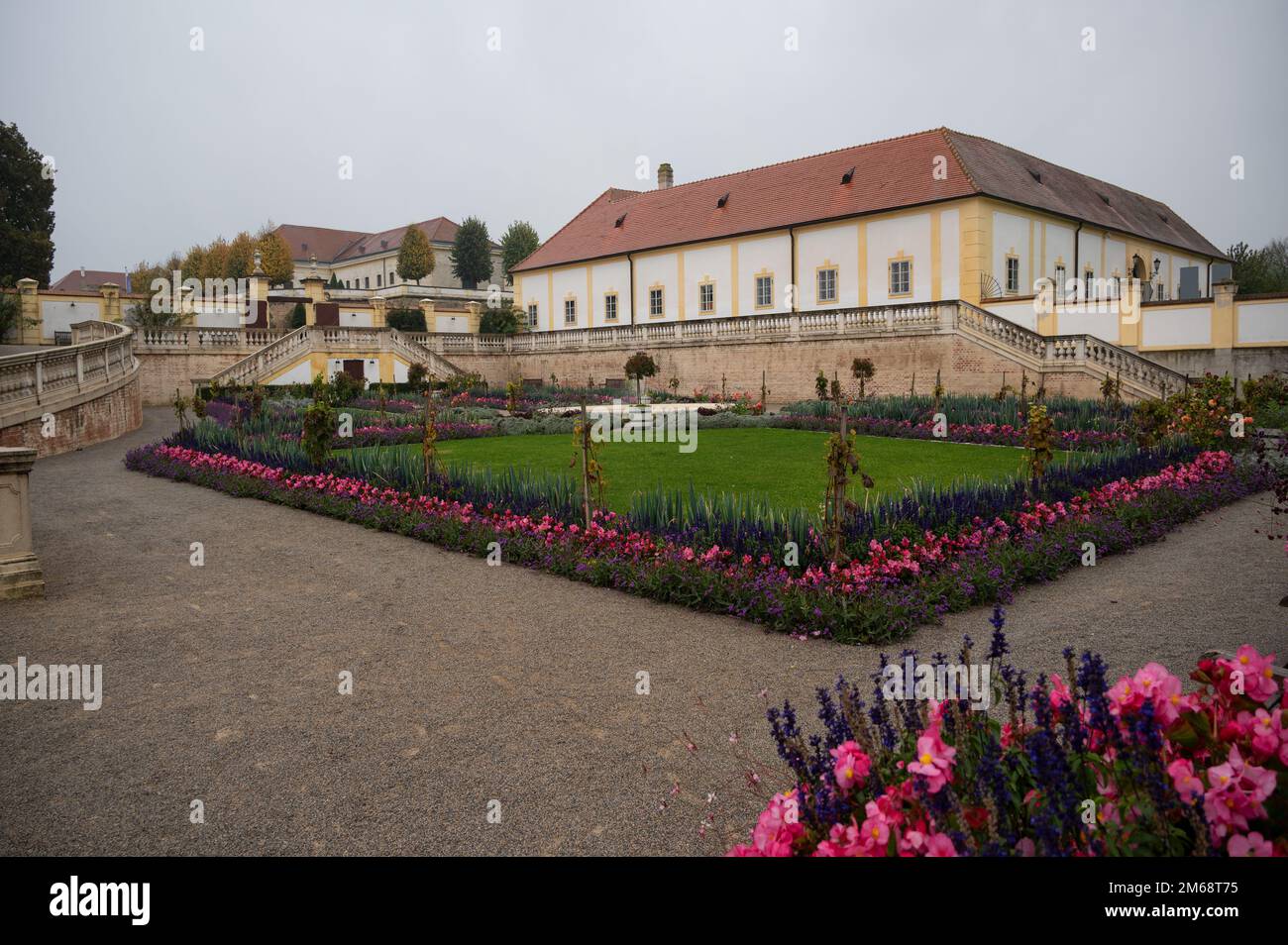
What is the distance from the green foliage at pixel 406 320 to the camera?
165 ft

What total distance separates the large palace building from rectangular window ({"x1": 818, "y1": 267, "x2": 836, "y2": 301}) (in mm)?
46

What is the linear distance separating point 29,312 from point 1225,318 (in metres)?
45.5

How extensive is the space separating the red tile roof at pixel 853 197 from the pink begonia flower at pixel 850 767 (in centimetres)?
3227

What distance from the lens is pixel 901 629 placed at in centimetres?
663

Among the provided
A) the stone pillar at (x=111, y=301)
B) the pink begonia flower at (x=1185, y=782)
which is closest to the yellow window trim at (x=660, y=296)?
the stone pillar at (x=111, y=301)

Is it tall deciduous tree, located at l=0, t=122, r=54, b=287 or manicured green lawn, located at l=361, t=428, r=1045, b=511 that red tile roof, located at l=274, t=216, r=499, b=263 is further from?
manicured green lawn, located at l=361, t=428, r=1045, b=511

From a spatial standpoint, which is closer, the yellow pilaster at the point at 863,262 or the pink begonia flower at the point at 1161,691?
the pink begonia flower at the point at 1161,691

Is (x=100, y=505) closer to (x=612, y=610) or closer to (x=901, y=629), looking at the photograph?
(x=612, y=610)

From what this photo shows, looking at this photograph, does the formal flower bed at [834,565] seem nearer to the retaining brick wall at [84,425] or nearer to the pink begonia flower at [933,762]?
the pink begonia flower at [933,762]

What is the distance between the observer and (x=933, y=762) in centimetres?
254

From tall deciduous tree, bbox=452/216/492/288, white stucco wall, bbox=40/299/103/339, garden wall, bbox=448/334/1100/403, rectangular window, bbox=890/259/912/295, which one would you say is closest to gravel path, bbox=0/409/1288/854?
garden wall, bbox=448/334/1100/403

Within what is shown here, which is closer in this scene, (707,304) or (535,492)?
(535,492)
